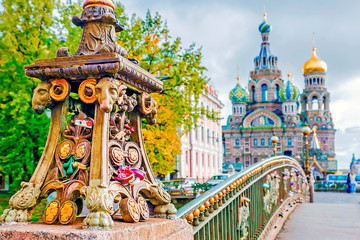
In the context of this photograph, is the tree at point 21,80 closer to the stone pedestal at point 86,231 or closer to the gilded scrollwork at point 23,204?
the gilded scrollwork at point 23,204

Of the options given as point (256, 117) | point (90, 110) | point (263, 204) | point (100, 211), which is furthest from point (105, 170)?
point (256, 117)

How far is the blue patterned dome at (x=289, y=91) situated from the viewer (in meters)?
91.9

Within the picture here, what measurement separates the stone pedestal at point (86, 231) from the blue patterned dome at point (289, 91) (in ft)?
303

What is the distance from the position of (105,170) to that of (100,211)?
264mm

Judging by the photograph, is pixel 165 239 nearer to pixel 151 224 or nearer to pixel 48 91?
pixel 151 224

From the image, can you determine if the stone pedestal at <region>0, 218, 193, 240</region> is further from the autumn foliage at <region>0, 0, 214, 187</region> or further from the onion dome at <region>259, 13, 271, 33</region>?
the onion dome at <region>259, 13, 271, 33</region>

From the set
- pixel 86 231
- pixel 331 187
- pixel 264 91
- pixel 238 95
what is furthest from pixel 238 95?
pixel 86 231

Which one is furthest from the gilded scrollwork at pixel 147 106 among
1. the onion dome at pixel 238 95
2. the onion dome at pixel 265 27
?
the onion dome at pixel 265 27

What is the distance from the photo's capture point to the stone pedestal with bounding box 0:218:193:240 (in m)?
2.09

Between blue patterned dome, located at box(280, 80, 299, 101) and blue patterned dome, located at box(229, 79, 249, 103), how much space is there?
817 centimetres

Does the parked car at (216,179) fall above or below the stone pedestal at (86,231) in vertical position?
below

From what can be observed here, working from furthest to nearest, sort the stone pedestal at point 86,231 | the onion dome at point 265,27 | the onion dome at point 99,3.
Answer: the onion dome at point 265,27, the onion dome at point 99,3, the stone pedestal at point 86,231

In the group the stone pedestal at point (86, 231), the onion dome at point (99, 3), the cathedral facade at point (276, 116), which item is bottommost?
the stone pedestal at point (86, 231)

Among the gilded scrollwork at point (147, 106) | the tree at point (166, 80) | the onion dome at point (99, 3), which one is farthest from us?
the tree at point (166, 80)
